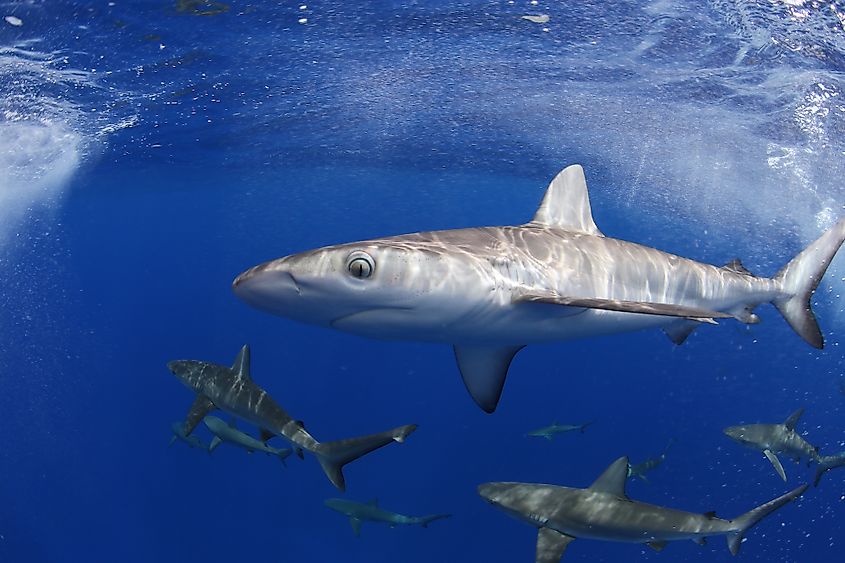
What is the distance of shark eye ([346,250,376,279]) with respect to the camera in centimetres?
288

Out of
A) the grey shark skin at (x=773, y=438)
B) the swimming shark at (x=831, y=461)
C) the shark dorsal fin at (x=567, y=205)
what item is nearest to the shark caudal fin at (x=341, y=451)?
the shark dorsal fin at (x=567, y=205)

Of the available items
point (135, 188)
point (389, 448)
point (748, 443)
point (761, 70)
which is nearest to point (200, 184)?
point (135, 188)

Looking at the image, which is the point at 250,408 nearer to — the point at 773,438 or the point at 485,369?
the point at 485,369

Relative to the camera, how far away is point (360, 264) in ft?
9.51

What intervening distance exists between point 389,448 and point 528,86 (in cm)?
2564

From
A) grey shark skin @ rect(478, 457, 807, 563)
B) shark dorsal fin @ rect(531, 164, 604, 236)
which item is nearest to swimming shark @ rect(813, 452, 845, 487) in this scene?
grey shark skin @ rect(478, 457, 807, 563)

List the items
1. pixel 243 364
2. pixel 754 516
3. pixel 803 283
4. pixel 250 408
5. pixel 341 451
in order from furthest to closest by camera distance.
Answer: pixel 243 364 → pixel 250 408 → pixel 803 283 → pixel 754 516 → pixel 341 451

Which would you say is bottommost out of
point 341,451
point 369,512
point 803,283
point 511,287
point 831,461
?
point 369,512

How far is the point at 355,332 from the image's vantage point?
326 centimetres

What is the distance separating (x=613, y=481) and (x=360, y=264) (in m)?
3.51

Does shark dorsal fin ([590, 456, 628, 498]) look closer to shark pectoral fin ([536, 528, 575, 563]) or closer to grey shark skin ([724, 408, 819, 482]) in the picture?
shark pectoral fin ([536, 528, 575, 563])

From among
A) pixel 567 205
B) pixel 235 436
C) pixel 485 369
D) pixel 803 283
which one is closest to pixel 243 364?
pixel 485 369

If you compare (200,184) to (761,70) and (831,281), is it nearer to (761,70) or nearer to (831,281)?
(761,70)

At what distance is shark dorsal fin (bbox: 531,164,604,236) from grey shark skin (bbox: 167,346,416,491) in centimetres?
225
